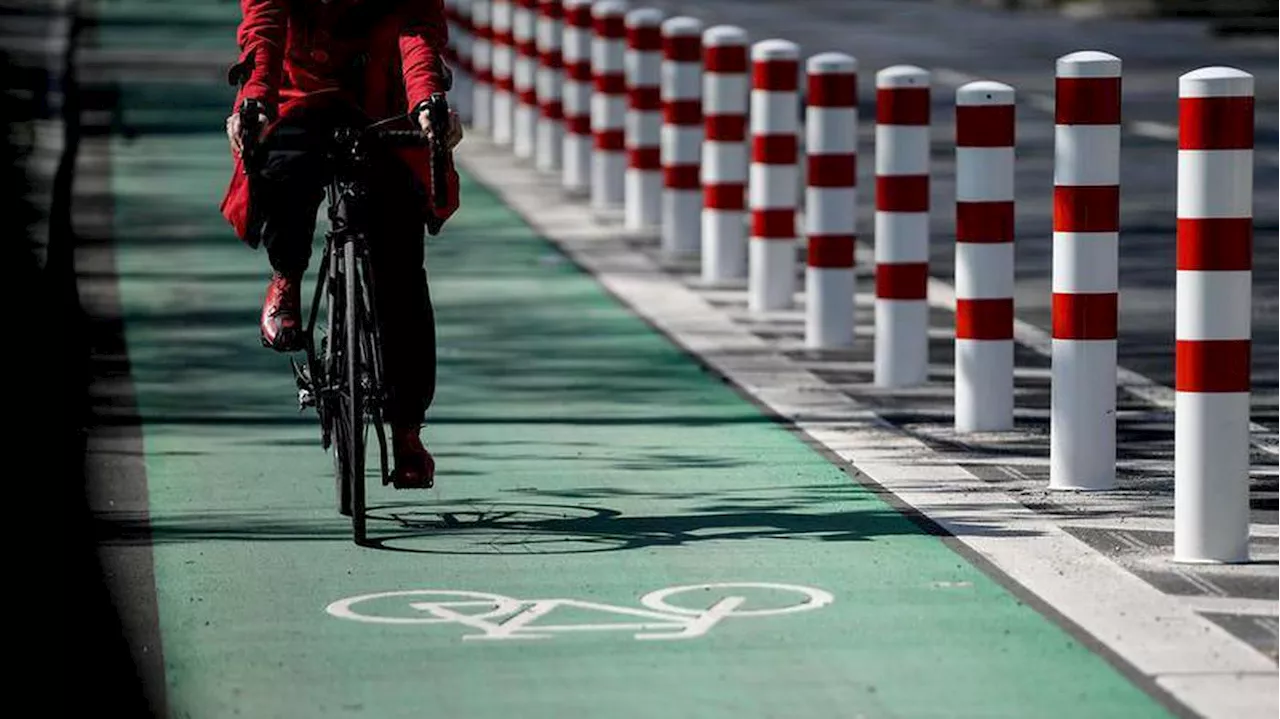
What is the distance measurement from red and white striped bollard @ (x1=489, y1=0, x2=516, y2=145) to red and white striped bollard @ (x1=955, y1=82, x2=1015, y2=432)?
41.2 feet

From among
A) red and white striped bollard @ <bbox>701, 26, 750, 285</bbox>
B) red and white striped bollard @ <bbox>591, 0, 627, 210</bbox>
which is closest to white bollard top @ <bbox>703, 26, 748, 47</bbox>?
red and white striped bollard @ <bbox>701, 26, 750, 285</bbox>

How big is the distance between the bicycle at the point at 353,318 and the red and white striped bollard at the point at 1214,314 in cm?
181

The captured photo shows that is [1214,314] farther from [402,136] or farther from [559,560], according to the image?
[402,136]

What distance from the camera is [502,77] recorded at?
23.9 meters

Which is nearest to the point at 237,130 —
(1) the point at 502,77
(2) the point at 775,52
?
(2) the point at 775,52

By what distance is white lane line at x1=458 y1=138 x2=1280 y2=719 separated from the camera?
7.15 m

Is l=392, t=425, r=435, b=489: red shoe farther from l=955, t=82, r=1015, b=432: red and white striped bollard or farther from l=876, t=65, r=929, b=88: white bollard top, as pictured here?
l=876, t=65, r=929, b=88: white bollard top

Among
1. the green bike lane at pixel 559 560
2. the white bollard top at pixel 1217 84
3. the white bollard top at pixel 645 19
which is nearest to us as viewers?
the green bike lane at pixel 559 560

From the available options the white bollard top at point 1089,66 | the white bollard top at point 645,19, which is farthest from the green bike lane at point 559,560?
the white bollard top at point 645,19

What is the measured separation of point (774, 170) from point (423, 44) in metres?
5.41

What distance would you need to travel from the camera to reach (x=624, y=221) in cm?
1898

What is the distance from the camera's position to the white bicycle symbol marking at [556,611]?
7766mm

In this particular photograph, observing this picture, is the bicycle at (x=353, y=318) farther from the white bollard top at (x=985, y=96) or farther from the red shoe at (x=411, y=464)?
the white bollard top at (x=985, y=96)

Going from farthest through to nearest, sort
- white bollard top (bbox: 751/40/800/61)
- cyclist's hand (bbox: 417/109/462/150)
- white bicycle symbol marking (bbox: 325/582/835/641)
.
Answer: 1. white bollard top (bbox: 751/40/800/61)
2. cyclist's hand (bbox: 417/109/462/150)
3. white bicycle symbol marking (bbox: 325/582/835/641)
